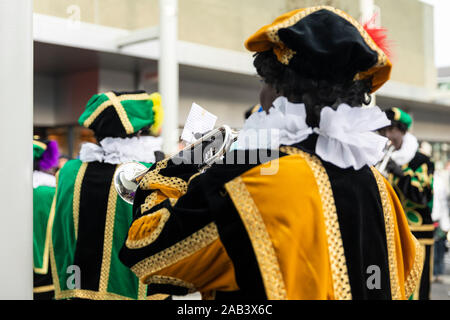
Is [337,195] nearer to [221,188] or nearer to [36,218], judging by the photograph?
[221,188]

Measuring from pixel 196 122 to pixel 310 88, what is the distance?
1.52 ft

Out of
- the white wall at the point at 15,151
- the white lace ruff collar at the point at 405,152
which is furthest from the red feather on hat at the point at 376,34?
the white lace ruff collar at the point at 405,152

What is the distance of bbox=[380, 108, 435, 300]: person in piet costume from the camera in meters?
5.15

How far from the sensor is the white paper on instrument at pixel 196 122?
189cm

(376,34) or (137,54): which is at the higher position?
(137,54)

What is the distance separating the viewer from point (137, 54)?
9477mm

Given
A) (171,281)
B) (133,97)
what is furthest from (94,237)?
(171,281)

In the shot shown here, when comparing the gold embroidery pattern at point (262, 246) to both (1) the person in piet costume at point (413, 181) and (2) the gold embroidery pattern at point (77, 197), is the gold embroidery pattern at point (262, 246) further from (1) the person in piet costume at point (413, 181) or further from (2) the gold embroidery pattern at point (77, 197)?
(1) the person in piet costume at point (413, 181)

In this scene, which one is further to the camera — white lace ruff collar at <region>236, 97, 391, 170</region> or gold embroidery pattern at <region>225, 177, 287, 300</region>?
white lace ruff collar at <region>236, 97, 391, 170</region>

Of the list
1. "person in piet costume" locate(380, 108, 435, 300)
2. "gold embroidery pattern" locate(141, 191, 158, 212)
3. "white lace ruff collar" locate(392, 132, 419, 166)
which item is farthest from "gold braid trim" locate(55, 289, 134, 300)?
"white lace ruff collar" locate(392, 132, 419, 166)

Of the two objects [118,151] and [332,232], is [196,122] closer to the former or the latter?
[332,232]

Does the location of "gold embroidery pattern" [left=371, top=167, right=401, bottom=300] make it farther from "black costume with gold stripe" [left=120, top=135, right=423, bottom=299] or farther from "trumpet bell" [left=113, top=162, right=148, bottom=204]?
"trumpet bell" [left=113, top=162, right=148, bottom=204]

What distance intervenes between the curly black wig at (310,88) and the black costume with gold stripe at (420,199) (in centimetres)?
372
